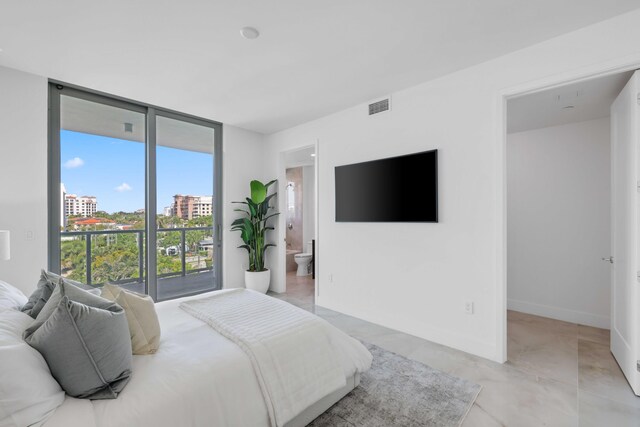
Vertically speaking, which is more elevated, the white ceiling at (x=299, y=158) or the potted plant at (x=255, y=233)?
the white ceiling at (x=299, y=158)

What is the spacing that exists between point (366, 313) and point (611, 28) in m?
3.29

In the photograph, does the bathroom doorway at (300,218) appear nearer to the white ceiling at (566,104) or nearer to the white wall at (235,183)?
the white wall at (235,183)

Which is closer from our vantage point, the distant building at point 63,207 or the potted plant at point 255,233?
the distant building at point 63,207

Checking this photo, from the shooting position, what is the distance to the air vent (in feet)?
11.0

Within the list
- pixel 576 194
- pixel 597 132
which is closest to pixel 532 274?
pixel 576 194

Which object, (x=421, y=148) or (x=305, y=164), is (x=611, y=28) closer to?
(x=421, y=148)

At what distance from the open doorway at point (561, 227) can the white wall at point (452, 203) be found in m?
0.34

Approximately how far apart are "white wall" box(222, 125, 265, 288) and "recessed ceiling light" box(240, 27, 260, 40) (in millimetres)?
2401

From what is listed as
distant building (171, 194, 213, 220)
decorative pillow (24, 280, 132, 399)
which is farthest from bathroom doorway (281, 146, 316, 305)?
decorative pillow (24, 280, 132, 399)

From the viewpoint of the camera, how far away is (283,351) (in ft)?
5.42

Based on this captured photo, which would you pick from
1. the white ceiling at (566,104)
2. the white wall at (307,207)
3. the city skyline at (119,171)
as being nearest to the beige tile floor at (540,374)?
the white ceiling at (566,104)

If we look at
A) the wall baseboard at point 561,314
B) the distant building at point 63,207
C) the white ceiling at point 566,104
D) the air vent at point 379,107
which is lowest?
the wall baseboard at point 561,314

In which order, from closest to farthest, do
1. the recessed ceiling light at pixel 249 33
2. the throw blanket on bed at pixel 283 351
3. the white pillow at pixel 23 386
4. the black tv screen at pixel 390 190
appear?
the white pillow at pixel 23 386 → the throw blanket on bed at pixel 283 351 → the recessed ceiling light at pixel 249 33 → the black tv screen at pixel 390 190

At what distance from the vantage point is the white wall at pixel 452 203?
2.31 meters
